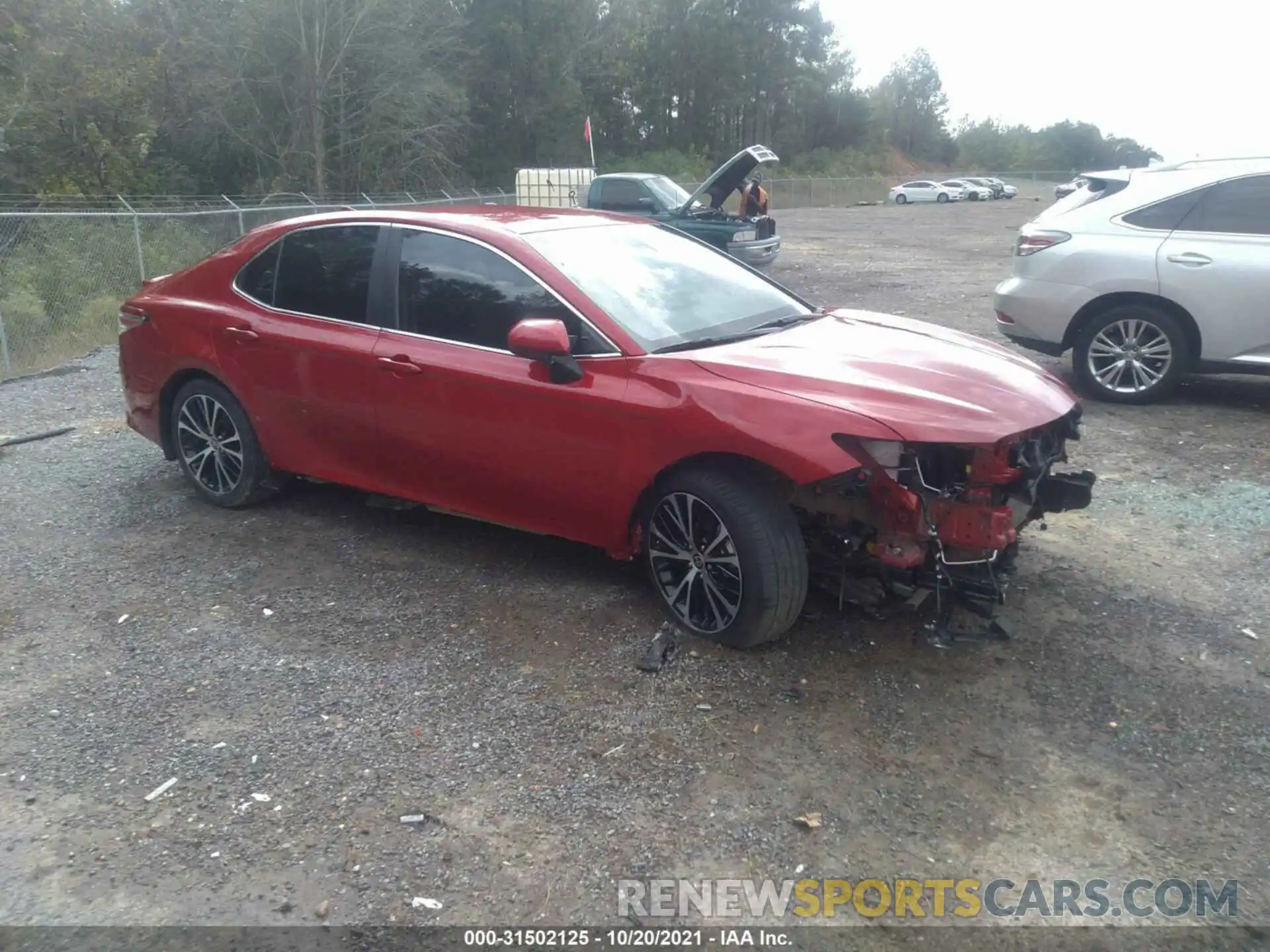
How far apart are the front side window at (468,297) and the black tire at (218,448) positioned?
1.28 m

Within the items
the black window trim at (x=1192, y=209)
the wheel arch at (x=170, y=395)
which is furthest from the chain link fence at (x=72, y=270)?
the black window trim at (x=1192, y=209)

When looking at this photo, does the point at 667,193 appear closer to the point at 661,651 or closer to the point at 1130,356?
the point at 1130,356

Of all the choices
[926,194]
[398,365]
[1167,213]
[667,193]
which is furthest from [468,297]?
[926,194]

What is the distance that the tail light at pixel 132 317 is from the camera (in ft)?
19.7

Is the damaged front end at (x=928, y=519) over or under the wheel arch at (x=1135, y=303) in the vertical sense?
under

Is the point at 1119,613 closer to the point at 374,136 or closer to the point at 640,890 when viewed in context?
the point at 640,890

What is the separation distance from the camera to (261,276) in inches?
222

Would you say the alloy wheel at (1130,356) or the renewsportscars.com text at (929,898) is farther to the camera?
the alloy wheel at (1130,356)

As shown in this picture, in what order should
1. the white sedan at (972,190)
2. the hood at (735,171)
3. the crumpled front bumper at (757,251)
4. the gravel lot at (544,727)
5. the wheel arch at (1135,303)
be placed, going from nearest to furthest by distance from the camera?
the gravel lot at (544,727), the wheel arch at (1135,303), the hood at (735,171), the crumpled front bumper at (757,251), the white sedan at (972,190)

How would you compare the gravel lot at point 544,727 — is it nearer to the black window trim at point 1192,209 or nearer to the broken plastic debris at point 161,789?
the broken plastic debris at point 161,789

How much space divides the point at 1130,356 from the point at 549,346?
5.32 metres

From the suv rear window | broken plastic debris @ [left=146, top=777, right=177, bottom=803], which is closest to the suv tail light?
the suv rear window

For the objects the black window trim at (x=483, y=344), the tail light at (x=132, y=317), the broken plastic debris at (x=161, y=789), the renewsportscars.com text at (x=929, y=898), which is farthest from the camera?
the tail light at (x=132, y=317)

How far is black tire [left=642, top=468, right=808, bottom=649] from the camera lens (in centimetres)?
398
